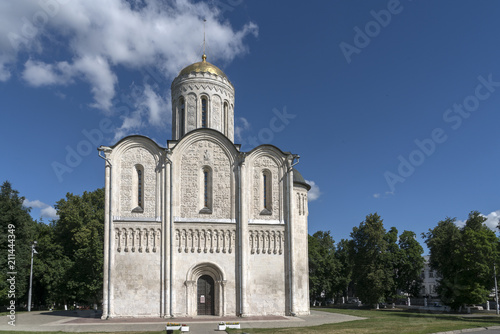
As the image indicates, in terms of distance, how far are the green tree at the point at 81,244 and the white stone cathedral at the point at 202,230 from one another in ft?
32.4

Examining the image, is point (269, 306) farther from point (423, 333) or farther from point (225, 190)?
point (423, 333)

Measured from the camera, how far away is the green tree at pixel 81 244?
1192 inches

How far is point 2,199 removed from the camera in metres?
29.5

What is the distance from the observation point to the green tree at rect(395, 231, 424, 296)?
37.9 meters

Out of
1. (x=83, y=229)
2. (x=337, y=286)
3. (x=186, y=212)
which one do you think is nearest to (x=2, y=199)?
(x=83, y=229)

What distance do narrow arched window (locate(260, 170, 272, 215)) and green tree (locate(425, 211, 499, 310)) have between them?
42.5 ft

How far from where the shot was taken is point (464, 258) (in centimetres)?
2584

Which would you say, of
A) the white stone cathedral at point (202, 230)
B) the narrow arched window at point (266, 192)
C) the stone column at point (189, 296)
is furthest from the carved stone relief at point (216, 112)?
the stone column at point (189, 296)

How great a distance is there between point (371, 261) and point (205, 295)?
18.9 m

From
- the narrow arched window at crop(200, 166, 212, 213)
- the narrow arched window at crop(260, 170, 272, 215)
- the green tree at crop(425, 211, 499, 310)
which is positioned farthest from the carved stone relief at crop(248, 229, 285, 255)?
the green tree at crop(425, 211, 499, 310)

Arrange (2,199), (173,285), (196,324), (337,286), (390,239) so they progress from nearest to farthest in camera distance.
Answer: (196,324), (173,285), (2,199), (390,239), (337,286)

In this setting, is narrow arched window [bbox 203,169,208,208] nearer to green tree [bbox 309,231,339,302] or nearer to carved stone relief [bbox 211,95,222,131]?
carved stone relief [bbox 211,95,222,131]

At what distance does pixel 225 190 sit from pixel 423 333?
12.6 meters

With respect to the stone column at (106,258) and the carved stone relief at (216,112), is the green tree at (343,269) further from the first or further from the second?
the stone column at (106,258)
